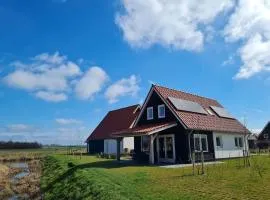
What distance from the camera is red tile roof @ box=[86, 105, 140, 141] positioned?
145 feet

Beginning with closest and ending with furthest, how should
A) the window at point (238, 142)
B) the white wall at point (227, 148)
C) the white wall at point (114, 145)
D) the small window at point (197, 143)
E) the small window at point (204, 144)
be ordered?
the small window at point (197, 143)
the small window at point (204, 144)
the white wall at point (227, 148)
the window at point (238, 142)
the white wall at point (114, 145)

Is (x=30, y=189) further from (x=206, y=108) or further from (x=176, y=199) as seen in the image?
(x=206, y=108)

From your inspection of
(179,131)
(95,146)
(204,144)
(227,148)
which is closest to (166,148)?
(179,131)

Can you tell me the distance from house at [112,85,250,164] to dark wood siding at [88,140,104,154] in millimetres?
15602

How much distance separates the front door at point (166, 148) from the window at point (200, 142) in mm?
2144

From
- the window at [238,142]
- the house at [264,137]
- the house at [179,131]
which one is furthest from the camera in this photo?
the house at [264,137]

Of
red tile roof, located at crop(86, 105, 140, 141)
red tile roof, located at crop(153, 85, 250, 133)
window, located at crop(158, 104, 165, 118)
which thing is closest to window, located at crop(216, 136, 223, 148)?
red tile roof, located at crop(153, 85, 250, 133)

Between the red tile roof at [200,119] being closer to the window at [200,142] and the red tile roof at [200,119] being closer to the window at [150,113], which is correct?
the window at [200,142]

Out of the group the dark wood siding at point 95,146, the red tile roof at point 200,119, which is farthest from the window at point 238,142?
the dark wood siding at point 95,146

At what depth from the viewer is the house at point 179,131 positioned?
26.2 metres

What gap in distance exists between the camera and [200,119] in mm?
28812

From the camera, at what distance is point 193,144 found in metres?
26.9

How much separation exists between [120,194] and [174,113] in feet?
52.1

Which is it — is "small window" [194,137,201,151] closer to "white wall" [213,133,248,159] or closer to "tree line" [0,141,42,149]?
"white wall" [213,133,248,159]
